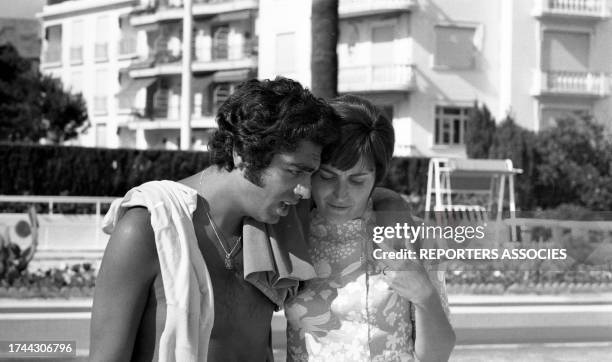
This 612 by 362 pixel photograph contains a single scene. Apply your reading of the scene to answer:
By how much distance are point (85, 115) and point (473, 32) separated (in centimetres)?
1828

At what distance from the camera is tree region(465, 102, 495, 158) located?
2705cm

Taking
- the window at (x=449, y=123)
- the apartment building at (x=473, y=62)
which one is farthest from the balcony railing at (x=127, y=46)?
the window at (x=449, y=123)

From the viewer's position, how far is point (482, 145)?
89.0 feet

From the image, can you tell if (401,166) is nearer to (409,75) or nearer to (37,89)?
(409,75)

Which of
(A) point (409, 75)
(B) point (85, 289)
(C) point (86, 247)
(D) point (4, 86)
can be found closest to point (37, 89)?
(D) point (4, 86)

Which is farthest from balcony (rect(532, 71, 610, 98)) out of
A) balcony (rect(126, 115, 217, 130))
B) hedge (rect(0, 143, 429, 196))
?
balcony (rect(126, 115, 217, 130))

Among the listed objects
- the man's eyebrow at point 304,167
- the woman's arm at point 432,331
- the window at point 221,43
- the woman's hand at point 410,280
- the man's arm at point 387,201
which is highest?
the window at point 221,43

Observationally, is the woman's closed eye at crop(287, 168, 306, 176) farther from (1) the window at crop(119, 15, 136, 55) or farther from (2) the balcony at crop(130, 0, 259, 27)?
(1) the window at crop(119, 15, 136, 55)

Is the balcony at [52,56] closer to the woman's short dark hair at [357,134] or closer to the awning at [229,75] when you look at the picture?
the awning at [229,75]

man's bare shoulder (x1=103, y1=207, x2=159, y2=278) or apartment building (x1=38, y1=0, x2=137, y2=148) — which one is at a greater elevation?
apartment building (x1=38, y1=0, x2=137, y2=148)

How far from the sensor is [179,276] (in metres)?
1.97

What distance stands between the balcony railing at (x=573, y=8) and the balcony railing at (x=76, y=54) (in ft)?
77.4

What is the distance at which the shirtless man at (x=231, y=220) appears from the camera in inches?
78.1

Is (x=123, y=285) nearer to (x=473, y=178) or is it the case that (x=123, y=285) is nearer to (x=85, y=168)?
(x=473, y=178)
